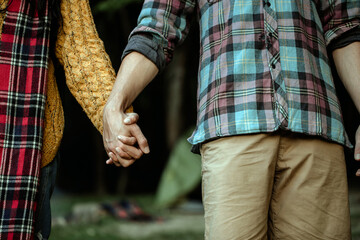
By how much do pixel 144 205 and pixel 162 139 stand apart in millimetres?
4387

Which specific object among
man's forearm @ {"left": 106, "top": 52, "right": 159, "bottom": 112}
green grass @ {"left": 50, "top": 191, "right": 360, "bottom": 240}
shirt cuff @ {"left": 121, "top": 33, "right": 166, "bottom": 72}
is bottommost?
green grass @ {"left": 50, "top": 191, "right": 360, "bottom": 240}

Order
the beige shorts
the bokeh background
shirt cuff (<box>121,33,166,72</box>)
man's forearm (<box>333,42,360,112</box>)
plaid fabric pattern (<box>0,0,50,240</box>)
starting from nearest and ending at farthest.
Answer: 1. plaid fabric pattern (<box>0,0,50,240</box>)
2. the beige shorts
3. shirt cuff (<box>121,33,166,72</box>)
4. man's forearm (<box>333,42,360,112</box>)
5. the bokeh background

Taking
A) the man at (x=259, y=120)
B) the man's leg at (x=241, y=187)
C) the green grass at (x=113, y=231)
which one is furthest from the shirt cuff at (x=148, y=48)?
the green grass at (x=113, y=231)

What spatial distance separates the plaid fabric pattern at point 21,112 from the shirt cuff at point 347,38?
3.85 ft

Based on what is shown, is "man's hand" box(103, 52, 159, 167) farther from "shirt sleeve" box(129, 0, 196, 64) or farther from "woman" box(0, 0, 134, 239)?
"shirt sleeve" box(129, 0, 196, 64)

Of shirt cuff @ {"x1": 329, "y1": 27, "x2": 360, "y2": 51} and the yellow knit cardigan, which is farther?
shirt cuff @ {"x1": 329, "y1": 27, "x2": 360, "y2": 51}

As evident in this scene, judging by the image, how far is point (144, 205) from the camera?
7.26 meters

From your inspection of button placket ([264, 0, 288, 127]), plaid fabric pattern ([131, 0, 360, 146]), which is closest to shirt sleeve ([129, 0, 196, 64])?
plaid fabric pattern ([131, 0, 360, 146])

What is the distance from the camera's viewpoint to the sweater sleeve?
1509mm

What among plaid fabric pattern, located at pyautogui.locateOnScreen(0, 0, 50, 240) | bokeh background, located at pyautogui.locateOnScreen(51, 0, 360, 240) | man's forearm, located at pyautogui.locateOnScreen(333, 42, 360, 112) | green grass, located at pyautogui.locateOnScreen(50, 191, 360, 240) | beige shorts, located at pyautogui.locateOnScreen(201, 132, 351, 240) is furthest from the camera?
bokeh background, located at pyautogui.locateOnScreen(51, 0, 360, 240)

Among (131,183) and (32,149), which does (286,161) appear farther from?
(131,183)

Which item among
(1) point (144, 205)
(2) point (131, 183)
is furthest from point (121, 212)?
(2) point (131, 183)

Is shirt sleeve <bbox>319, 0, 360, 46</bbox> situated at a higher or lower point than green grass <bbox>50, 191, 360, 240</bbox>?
higher

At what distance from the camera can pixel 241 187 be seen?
1453mm
